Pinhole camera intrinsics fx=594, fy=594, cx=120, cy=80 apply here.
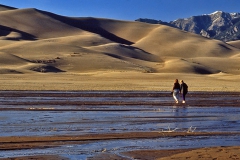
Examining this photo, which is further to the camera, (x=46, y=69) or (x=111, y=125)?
(x=46, y=69)

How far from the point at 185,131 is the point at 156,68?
106162 millimetres

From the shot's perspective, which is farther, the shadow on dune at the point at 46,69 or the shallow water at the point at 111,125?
A: the shadow on dune at the point at 46,69

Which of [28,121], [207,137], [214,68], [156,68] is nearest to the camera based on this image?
[207,137]

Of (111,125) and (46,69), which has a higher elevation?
(46,69)

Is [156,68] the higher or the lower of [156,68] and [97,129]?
the higher

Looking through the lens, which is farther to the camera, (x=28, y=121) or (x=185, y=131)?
(x=28, y=121)

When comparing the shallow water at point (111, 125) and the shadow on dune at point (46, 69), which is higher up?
the shadow on dune at point (46, 69)

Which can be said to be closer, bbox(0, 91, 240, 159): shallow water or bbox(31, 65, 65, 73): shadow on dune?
bbox(0, 91, 240, 159): shallow water

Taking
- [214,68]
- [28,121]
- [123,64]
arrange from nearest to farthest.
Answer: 1. [28,121]
2. [123,64]
3. [214,68]

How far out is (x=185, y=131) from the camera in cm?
1869

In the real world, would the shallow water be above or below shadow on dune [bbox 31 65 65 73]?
below

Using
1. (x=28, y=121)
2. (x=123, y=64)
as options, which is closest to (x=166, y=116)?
(x=28, y=121)

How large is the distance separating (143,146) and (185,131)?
3.67 metres

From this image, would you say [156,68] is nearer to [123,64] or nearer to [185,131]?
[123,64]
